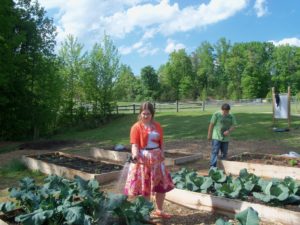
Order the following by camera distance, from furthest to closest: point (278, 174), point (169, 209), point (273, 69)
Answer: point (273, 69) < point (278, 174) < point (169, 209)

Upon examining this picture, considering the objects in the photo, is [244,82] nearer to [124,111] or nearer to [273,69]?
[273,69]

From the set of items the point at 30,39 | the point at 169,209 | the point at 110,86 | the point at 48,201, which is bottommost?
the point at 169,209

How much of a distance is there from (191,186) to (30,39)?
17168 mm

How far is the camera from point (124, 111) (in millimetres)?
29922

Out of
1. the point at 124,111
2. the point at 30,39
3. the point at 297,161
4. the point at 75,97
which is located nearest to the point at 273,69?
the point at 124,111

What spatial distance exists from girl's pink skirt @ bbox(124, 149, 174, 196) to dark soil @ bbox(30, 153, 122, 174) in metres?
2.97

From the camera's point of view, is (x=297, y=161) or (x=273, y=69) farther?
(x=273, y=69)

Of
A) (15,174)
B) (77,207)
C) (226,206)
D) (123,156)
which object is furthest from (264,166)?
(15,174)

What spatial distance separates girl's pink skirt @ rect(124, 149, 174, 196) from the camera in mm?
4777

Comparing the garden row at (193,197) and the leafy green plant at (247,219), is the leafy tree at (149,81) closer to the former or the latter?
the garden row at (193,197)

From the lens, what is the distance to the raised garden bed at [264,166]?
23.5 ft

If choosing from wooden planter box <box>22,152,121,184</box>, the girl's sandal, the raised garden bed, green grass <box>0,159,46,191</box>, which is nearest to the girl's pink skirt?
the girl's sandal

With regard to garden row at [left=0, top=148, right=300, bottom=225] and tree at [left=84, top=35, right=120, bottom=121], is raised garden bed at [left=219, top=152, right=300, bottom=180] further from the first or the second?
tree at [left=84, top=35, right=120, bottom=121]

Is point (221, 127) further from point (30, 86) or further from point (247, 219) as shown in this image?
point (30, 86)
